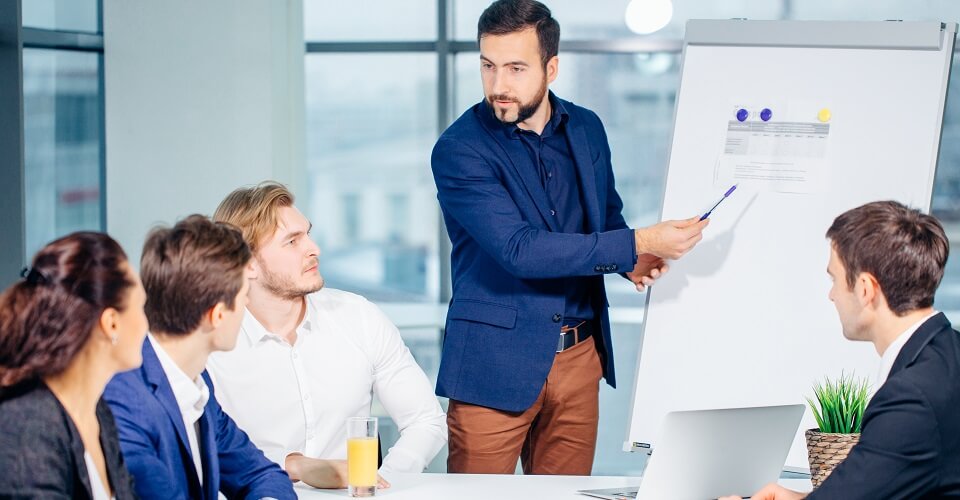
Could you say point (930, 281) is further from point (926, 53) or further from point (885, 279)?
point (926, 53)

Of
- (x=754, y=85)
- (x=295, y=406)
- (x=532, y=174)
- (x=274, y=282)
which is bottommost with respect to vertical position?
(x=295, y=406)

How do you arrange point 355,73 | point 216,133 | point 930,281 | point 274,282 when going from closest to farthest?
point 930,281
point 274,282
point 216,133
point 355,73

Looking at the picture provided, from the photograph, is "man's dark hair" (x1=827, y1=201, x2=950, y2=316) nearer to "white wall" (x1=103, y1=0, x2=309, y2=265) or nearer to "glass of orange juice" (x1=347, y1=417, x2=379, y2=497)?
"glass of orange juice" (x1=347, y1=417, x2=379, y2=497)

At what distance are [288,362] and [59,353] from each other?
42.1 inches

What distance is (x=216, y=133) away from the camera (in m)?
5.49

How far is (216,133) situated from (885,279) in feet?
13.7

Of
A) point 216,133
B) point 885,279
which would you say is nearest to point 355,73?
point 216,133

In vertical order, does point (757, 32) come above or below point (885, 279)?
above

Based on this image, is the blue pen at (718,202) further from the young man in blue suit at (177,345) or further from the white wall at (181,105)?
the white wall at (181,105)

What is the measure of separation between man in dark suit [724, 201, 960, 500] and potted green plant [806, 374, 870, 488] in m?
0.10

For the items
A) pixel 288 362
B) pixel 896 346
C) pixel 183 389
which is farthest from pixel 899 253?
pixel 288 362

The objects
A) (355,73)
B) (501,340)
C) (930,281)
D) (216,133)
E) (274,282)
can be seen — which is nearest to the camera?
(930,281)

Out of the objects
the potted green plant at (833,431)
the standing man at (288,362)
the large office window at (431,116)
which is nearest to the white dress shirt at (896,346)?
the potted green plant at (833,431)

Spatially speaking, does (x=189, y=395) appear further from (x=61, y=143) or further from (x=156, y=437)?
(x=61, y=143)
